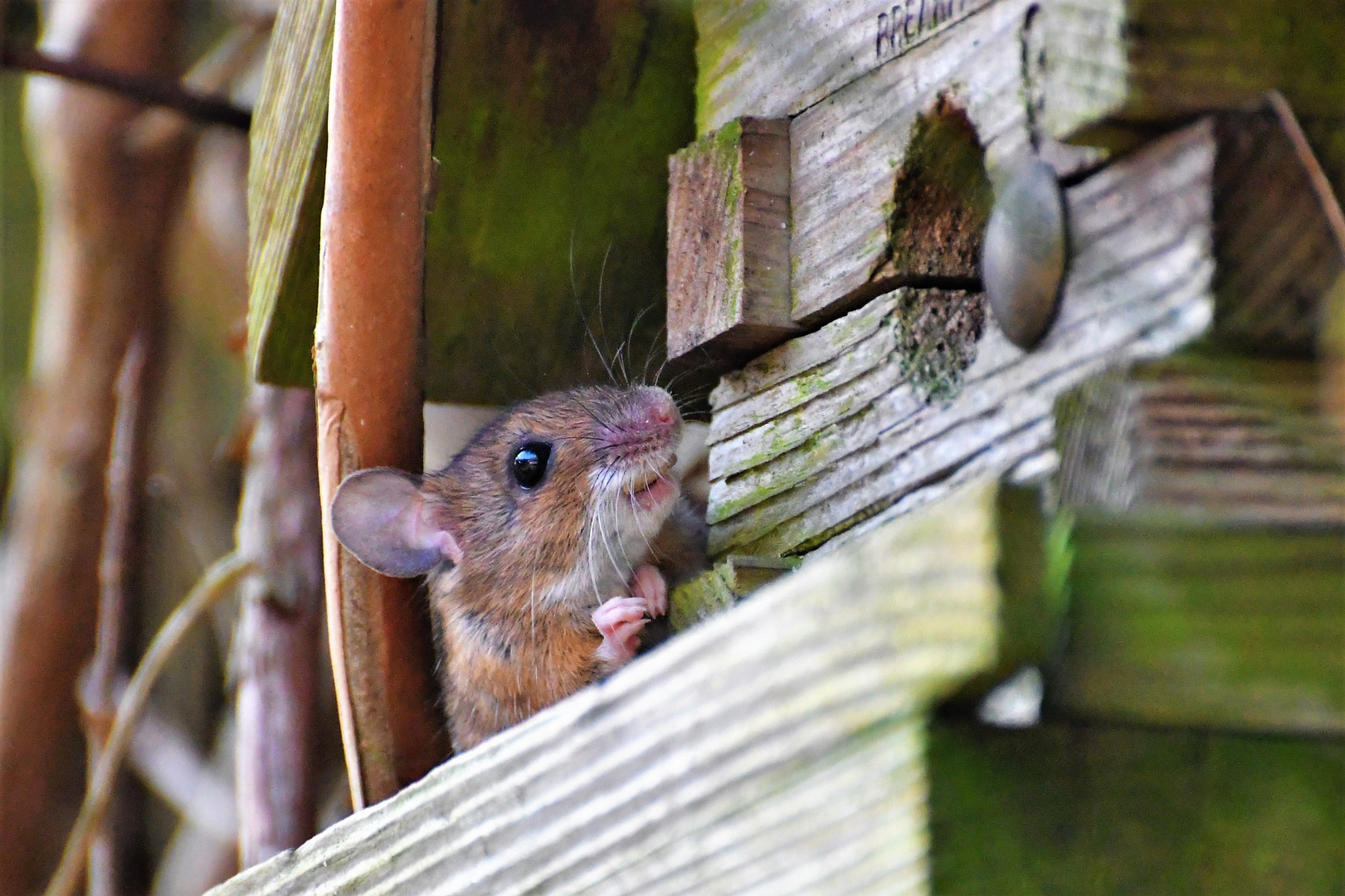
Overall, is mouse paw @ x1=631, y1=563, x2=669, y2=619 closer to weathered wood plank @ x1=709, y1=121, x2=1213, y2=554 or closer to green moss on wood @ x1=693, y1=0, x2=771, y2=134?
weathered wood plank @ x1=709, y1=121, x2=1213, y2=554

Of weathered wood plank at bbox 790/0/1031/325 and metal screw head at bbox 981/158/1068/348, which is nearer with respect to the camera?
metal screw head at bbox 981/158/1068/348

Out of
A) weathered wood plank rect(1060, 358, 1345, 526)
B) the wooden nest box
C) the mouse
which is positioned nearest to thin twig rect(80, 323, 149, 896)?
the mouse

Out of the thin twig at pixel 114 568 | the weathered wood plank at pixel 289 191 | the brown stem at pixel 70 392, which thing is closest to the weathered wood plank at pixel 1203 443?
the weathered wood plank at pixel 289 191

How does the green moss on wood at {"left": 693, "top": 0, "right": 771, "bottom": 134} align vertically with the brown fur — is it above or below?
above

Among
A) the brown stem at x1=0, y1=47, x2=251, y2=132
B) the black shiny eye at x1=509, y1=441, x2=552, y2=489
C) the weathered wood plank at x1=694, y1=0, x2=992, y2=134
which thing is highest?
the brown stem at x1=0, y1=47, x2=251, y2=132

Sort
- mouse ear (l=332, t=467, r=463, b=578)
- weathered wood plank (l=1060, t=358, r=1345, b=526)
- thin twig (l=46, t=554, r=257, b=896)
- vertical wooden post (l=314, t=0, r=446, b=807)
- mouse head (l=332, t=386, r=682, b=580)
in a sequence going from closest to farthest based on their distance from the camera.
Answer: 1. weathered wood plank (l=1060, t=358, r=1345, b=526)
2. vertical wooden post (l=314, t=0, r=446, b=807)
3. mouse ear (l=332, t=467, r=463, b=578)
4. mouse head (l=332, t=386, r=682, b=580)
5. thin twig (l=46, t=554, r=257, b=896)

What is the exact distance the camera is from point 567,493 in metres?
2.82

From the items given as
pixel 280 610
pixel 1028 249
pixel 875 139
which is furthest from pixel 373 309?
pixel 280 610

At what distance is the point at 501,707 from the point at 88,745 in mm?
3087

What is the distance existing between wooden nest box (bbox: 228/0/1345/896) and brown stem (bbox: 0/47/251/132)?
2.60 meters

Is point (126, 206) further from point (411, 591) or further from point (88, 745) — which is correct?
point (411, 591)

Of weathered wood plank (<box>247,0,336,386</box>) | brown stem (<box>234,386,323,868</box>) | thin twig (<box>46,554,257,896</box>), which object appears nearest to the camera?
weathered wood plank (<box>247,0,336,386</box>)

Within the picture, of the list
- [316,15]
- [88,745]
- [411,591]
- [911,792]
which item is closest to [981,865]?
[911,792]

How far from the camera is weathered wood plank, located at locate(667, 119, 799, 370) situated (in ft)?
7.07
